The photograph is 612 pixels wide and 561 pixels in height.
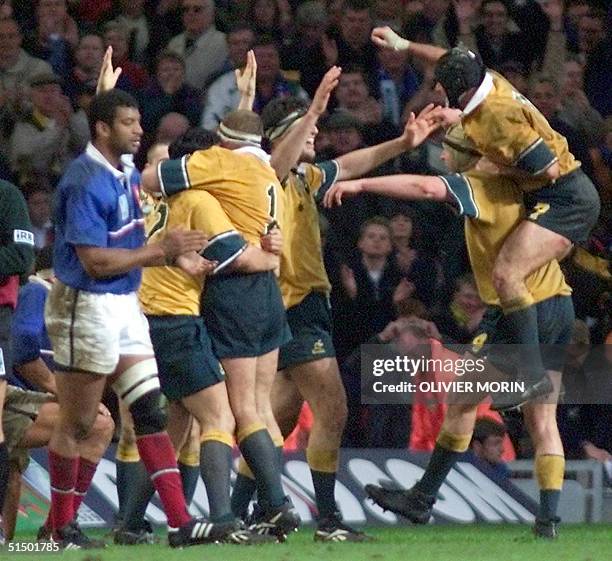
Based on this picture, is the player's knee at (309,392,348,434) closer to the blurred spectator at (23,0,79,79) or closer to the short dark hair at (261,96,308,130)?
the short dark hair at (261,96,308,130)

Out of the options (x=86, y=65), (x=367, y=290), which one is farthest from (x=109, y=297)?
(x=86, y=65)

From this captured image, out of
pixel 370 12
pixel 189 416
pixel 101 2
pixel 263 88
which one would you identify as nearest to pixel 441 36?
pixel 370 12

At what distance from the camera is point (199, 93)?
1505 cm

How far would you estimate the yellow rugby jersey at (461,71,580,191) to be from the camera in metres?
10.5

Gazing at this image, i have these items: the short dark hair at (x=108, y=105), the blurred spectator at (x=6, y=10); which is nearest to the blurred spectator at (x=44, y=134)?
the blurred spectator at (x=6, y=10)

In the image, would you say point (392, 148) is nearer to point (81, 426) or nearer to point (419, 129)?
point (419, 129)

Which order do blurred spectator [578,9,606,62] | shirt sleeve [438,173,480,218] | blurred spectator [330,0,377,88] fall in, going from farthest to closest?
blurred spectator [578,9,606,62] < blurred spectator [330,0,377,88] < shirt sleeve [438,173,480,218]

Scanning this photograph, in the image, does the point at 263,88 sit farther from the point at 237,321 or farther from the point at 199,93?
the point at 237,321

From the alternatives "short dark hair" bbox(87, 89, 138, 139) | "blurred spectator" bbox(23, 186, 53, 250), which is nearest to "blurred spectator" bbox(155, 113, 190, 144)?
"blurred spectator" bbox(23, 186, 53, 250)

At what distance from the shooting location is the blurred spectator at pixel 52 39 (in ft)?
49.7

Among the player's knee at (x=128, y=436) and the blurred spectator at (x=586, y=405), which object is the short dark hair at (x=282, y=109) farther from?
the blurred spectator at (x=586, y=405)

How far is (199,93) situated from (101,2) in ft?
4.33

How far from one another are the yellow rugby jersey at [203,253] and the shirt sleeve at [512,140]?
5.30ft

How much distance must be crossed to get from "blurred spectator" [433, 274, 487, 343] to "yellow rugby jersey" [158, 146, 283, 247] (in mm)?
4356
